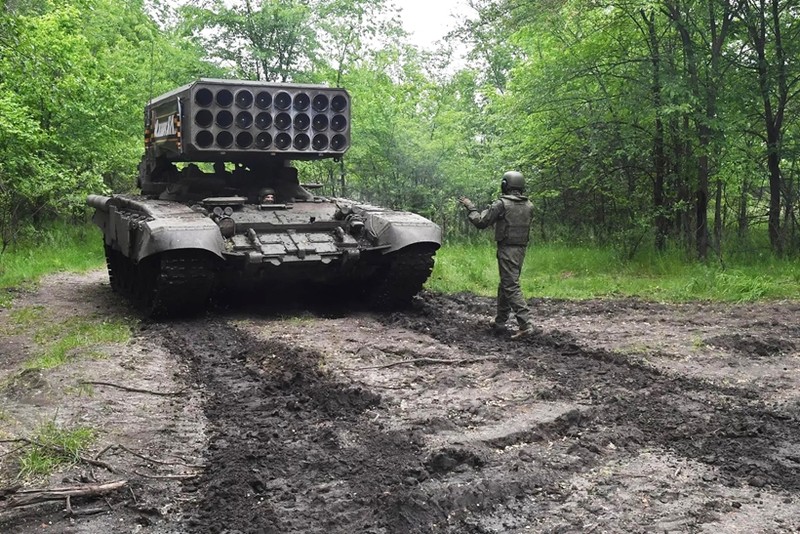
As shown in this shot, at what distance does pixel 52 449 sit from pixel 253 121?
6120 millimetres

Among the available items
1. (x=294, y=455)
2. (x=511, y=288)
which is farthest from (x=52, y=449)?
(x=511, y=288)

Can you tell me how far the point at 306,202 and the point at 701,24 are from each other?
6.52 meters

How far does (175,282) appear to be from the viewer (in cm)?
853

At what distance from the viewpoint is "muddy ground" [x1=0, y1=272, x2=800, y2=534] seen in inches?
142

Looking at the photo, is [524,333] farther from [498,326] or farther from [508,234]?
[508,234]

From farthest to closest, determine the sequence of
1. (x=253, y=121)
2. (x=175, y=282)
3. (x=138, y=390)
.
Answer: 1. (x=253, y=121)
2. (x=175, y=282)
3. (x=138, y=390)

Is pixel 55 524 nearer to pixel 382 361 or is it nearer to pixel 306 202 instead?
pixel 382 361

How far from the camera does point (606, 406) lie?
522cm

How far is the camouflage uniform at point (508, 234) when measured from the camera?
8102 millimetres

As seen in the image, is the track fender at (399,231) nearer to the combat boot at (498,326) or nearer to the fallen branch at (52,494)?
the combat boot at (498,326)

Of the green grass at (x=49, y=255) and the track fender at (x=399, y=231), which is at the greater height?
the track fender at (x=399, y=231)

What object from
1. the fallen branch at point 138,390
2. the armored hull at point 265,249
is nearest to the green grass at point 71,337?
the armored hull at point 265,249

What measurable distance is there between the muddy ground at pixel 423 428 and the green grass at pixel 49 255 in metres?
5.53

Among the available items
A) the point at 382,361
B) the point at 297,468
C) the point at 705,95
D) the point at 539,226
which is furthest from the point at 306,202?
the point at 539,226
